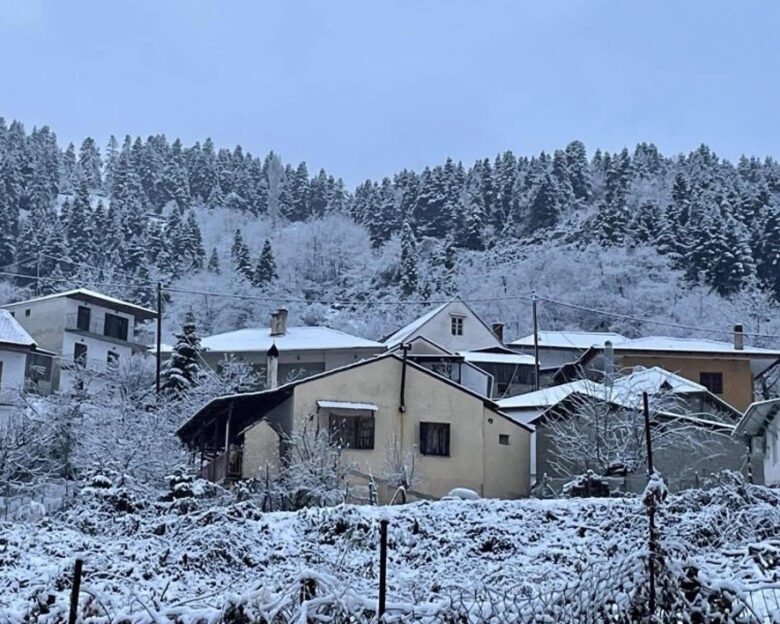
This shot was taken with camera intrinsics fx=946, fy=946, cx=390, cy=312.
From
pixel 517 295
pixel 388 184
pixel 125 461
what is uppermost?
pixel 388 184

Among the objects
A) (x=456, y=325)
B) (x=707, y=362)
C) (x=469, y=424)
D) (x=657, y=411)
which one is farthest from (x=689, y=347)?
(x=469, y=424)

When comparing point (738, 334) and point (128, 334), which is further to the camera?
point (128, 334)

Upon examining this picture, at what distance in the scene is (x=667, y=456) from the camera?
2922 centimetres

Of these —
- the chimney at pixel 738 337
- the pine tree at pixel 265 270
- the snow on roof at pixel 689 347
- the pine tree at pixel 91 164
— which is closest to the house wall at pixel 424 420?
the snow on roof at pixel 689 347

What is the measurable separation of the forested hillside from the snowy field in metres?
54.3

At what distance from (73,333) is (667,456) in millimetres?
35471

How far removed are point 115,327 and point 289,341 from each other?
11.3 meters

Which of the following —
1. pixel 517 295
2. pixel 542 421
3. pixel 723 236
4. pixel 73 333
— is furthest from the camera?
pixel 517 295

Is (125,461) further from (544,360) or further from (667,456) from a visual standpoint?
(544,360)

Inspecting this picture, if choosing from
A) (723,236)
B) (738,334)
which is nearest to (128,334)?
(738,334)

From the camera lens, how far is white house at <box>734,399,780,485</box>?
23.5 meters

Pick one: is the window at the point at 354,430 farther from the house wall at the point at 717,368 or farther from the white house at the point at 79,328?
the white house at the point at 79,328

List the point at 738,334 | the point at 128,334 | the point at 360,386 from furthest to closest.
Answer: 1. the point at 128,334
2. the point at 738,334
3. the point at 360,386

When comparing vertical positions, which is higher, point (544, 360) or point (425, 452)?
point (544, 360)
